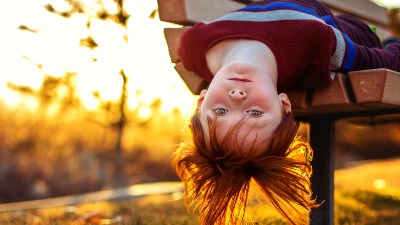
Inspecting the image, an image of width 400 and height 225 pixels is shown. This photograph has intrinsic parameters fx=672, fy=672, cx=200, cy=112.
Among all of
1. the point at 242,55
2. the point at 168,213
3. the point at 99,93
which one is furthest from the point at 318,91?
the point at 99,93

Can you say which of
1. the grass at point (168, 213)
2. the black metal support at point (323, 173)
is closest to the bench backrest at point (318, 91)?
the black metal support at point (323, 173)

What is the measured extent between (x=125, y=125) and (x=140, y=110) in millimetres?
258

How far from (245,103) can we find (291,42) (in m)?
0.40

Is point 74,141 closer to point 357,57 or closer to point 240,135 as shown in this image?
point 357,57

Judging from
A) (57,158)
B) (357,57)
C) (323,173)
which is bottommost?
(57,158)

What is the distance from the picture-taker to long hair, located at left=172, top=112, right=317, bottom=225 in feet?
7.00

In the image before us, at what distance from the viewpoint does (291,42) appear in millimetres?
2422

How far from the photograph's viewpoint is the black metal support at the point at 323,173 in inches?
107

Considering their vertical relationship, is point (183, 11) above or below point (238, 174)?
above

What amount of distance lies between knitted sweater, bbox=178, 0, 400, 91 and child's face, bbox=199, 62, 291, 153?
0.21 m

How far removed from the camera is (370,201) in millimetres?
4215

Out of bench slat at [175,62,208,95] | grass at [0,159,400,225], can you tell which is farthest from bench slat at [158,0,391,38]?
grass at [0,159,400,225]

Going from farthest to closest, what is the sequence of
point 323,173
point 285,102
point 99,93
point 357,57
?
point 99,93, point 323,173, point 357,57, point 285,102

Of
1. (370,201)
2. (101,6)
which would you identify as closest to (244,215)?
(370,201)
